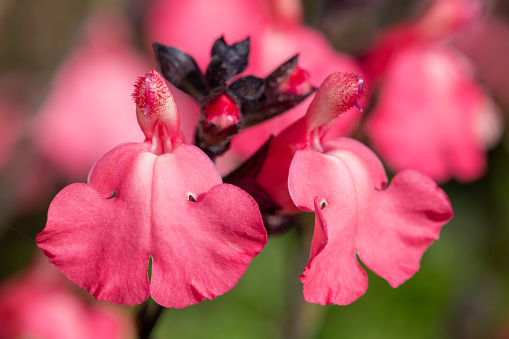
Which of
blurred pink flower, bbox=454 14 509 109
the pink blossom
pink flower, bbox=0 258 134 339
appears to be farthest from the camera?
blurred pink flower, bbox=454 14 509 109

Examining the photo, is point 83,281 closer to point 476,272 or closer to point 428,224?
point 428,224

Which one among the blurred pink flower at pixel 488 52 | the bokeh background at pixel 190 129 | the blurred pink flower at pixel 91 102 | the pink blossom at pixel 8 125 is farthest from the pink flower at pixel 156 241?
the blurred pink flower at pixel 488 52

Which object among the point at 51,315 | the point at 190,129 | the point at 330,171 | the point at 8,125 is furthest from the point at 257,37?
the point at 8,125

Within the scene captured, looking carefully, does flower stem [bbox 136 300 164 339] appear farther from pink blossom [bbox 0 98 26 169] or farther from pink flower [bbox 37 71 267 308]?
pink blossom [bbox 0 98 26 169]

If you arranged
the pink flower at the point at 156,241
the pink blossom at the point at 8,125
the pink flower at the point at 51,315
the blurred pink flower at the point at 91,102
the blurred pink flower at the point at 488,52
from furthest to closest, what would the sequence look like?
1. the blurred pink flower at the point at 488,52
2. the blurred pink flower at the point at 91,102
3. the pink blossom at the point at 8,125
4. the pink flower at the point at 51,315
5. the pink flower at the point at 156,241

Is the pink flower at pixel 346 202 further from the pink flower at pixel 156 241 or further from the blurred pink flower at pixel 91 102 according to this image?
the blurred pink flower at pixel 91 102

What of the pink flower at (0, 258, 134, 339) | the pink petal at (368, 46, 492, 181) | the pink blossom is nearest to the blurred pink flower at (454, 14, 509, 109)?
the pink petal at (368, 46, 492, 181)
